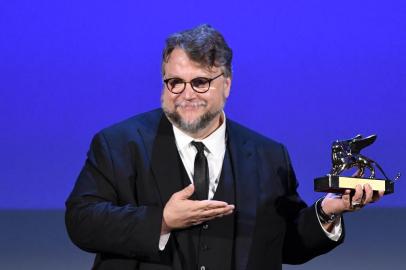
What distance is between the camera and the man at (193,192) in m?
1.95

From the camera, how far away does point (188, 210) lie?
1.84m

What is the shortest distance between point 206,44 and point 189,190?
0.41m

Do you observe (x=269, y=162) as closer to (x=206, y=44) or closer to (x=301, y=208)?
(x=301, y=208)

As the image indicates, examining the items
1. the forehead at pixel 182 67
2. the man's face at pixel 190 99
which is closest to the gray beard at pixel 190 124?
the man's face at pixel 190 99

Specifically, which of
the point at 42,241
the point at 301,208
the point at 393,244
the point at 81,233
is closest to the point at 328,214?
the point at 301,208

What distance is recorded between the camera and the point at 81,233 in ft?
6.45

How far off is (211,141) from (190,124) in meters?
0.09

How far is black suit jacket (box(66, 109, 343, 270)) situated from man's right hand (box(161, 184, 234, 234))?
0.17 ft

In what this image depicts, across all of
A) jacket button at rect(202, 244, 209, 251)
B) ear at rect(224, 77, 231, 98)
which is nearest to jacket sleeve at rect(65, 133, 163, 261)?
jacket button at rect(202, 244, 209, 251)

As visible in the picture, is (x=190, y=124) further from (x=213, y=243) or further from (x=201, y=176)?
(x=213, y=243)

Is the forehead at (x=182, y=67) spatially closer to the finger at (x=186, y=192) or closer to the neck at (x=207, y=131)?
the neck at (x=207, y=131)

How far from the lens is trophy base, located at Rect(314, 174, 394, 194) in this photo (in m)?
1.96

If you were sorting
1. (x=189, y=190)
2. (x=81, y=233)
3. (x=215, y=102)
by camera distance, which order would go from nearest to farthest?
(x=189, y=190) < (x=81, y=233) < (x=215, y=102)

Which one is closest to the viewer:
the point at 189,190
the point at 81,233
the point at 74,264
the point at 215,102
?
the point at 189,190
